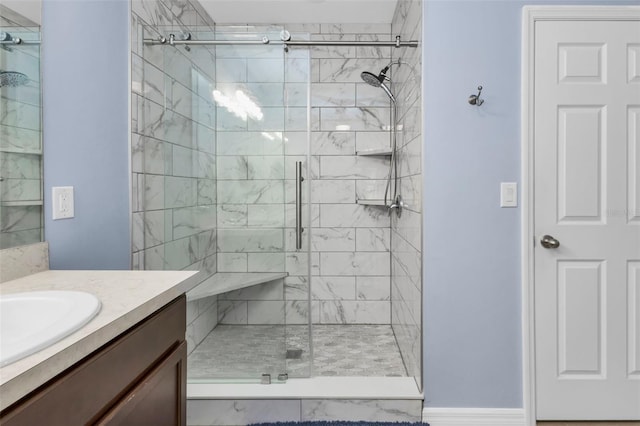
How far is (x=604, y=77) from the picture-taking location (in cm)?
185

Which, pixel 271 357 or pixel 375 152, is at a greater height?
pixel 375 152

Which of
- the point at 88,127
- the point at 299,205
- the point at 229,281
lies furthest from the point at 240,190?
the point at 88,127

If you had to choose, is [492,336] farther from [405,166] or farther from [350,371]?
[405,166]

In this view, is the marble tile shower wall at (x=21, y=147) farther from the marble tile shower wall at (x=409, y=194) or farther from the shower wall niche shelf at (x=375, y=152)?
the shower wall niche shelf at (x=375, y=152)

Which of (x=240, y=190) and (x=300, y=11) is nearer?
(x=240, y=190)

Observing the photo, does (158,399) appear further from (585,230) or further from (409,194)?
(585,230)

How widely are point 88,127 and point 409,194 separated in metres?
1.66

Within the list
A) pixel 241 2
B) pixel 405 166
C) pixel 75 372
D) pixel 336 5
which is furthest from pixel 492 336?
pixel 241 2

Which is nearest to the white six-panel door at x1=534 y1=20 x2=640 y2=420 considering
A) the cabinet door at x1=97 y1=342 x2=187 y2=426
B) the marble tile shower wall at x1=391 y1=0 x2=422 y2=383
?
the marble tile shower wall at x1=391 y1=0 x2=422 y2=383

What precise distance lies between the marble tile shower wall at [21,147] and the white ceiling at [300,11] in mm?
1684

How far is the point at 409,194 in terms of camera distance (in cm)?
224

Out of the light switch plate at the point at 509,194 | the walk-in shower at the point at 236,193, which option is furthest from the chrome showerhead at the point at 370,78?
the light switch plate at the point at 509,194

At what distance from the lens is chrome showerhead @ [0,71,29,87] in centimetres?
127

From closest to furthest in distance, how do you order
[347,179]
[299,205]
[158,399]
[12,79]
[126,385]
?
[126,385]
[158,399]
[12,79]
[299,205]
[347,179]
